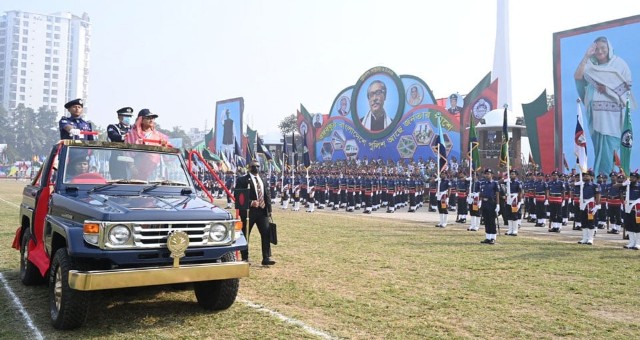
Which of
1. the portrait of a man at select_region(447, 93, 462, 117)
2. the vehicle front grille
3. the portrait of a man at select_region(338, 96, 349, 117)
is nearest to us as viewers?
the vehicle front grille

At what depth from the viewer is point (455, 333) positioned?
4.97 meters

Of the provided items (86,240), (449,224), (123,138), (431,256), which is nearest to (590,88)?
(449,224)

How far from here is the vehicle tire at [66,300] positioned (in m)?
4.57

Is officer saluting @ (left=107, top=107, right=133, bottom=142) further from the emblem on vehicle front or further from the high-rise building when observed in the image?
the high-rise building

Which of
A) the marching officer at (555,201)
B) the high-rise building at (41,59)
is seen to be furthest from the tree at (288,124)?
the high-rise building at (41,59)

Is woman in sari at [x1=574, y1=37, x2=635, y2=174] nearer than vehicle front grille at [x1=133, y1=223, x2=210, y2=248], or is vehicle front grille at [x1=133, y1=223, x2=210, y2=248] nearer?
vehicle front grille at [x1=133, y1=223, x2=210, y2=248]

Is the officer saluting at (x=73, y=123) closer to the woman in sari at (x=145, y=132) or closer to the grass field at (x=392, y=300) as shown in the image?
the woman in sari at (x=145, y=132)

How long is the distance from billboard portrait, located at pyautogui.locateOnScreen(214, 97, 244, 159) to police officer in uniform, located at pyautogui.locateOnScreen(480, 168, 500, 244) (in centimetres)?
3953

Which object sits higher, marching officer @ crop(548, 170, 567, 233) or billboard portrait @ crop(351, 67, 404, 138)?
billboard portrait @ crop(351, 67, 404, 138)

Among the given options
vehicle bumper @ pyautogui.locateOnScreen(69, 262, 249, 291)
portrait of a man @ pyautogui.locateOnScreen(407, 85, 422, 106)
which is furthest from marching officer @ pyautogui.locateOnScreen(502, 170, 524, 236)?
portrait of a man @ pyautogui.locateOnScreen(407, 85, 422, 106)

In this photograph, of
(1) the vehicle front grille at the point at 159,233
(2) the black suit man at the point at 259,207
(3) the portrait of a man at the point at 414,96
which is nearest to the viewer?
(1) the vehicle front grille at the point at 159,233

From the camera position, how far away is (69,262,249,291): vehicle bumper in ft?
13.8

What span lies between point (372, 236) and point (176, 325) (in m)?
8.68

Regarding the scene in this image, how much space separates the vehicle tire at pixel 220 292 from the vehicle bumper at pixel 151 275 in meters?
0.40
